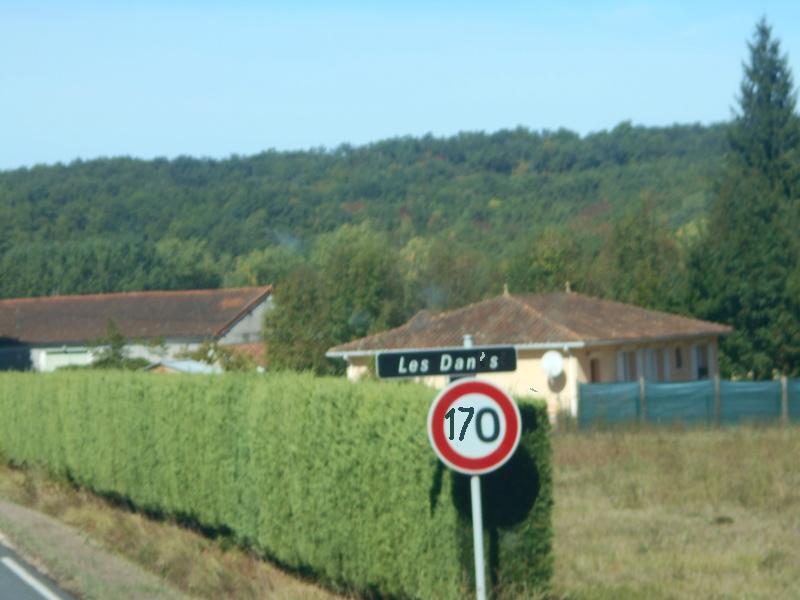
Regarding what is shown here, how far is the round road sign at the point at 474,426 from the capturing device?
29.8 ft

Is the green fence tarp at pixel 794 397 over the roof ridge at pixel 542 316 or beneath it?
beneath

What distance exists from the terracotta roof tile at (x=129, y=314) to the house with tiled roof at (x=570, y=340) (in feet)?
88.2

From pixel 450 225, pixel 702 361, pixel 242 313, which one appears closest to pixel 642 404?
pixel 702 361

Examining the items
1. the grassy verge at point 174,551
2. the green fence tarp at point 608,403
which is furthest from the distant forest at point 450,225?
the grassy verge at point 174,551

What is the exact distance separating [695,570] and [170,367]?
96.9 feet

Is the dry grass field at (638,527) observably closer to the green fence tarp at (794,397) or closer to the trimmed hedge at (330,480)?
the trimmed hedge at (330,480)

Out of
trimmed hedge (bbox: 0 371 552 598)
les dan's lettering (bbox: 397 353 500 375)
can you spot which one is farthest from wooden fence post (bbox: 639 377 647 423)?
les dan's lettering (bbox: 397 353 500 375)

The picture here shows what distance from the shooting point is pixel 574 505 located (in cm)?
1930

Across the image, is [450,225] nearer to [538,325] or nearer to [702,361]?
[702,361]

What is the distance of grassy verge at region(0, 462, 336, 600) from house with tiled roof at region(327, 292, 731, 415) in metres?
14.9

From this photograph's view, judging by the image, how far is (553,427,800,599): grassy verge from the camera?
1262 cm

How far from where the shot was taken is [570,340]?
37.5 m

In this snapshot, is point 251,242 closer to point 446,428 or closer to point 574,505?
point 574,505

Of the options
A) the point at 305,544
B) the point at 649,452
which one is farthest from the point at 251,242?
the point at 305,544
